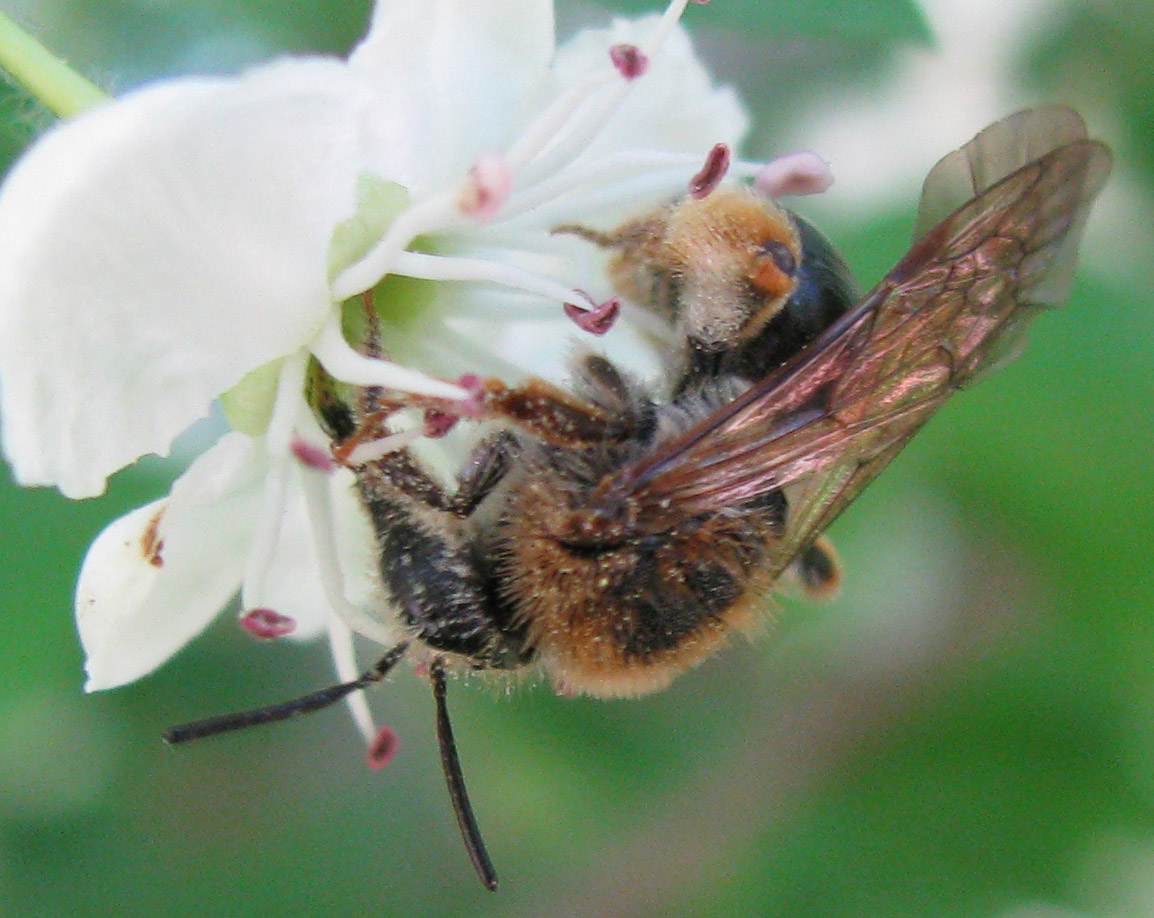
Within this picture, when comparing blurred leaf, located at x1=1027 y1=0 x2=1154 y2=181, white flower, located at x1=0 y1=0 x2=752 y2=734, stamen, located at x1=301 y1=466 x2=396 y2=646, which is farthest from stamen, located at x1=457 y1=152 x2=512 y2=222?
blurred leaf, located at x1=1027 y1=0 x2=1154 y2=181

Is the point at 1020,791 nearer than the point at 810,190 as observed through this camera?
No

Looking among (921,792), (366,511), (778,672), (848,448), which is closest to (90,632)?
(366,511)

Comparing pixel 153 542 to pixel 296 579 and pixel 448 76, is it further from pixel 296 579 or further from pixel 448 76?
pixel 448 76

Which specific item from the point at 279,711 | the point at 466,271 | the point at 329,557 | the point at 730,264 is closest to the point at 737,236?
the point at 730,264

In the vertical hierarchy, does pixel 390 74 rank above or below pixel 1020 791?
above

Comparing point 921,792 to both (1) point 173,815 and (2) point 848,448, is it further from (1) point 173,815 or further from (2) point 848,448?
(2) point 848,448
